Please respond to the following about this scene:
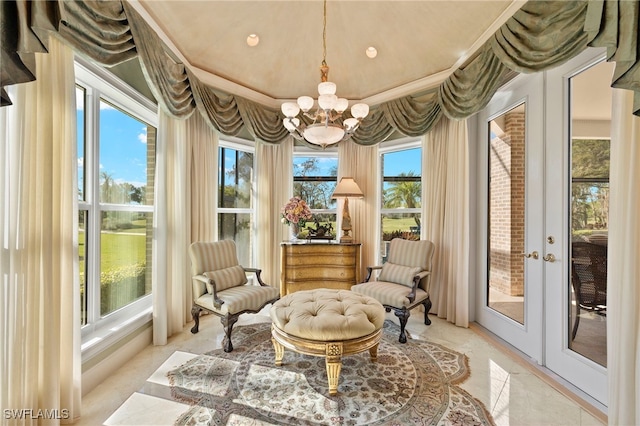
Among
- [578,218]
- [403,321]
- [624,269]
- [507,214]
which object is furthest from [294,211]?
[624,269]

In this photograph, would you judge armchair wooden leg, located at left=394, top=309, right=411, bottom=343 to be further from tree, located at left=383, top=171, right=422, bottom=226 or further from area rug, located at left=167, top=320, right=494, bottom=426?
tree, located at left=383, top=171, right=422, bottom=226

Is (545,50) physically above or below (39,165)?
above

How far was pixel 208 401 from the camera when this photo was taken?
191cm

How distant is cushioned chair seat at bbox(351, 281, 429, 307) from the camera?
290 cm

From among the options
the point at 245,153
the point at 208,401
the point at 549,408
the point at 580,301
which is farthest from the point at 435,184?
the point at 208,401

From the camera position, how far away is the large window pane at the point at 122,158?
248 cm

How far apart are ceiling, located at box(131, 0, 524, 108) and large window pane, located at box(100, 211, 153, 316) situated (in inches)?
72.0

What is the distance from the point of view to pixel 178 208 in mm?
3049

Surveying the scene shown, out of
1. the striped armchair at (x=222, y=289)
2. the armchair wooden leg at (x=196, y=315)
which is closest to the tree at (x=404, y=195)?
the striped armchair at (x=222, y=289)

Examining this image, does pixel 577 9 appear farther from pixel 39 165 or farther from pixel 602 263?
pixel 39 165

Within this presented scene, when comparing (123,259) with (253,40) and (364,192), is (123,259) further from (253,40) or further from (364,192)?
(364,192)

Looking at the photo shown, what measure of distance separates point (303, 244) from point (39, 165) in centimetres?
287

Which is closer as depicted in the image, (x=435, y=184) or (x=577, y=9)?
(x=577, y=9)

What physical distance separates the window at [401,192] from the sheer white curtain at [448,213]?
300 mm
